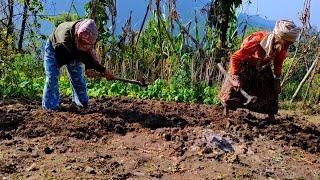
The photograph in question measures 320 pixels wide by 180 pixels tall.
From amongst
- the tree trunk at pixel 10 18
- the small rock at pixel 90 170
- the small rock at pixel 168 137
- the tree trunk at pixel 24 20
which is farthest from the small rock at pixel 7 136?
the tree trunk at pixel 24 20

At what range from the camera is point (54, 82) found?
624cm

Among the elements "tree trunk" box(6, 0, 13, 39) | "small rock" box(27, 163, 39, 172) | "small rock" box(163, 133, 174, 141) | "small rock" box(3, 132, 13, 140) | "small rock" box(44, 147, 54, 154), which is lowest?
"small rock" box(27, 163, 39, 172)

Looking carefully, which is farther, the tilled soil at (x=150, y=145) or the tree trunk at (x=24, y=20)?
the tree trunk at (x=24, y=20)

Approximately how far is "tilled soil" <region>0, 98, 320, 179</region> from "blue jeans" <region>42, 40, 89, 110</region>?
0.14 meters

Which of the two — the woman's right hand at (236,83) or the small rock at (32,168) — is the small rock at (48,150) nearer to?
the small rock at (32,168)

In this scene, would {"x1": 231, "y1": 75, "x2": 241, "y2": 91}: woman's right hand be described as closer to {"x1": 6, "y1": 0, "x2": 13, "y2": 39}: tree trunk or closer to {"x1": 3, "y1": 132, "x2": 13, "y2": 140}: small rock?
{"x1": 3, "y1": 132, "x2": 13, "y2": 140}: small rock

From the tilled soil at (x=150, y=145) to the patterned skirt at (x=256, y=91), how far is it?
0.17 metres

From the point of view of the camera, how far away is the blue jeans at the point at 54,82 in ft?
20.3

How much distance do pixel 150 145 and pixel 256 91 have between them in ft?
4.95

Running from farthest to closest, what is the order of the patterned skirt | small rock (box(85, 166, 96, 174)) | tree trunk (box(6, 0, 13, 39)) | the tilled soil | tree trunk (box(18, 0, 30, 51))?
tree trunk (box(18, 0, 30, 51))
tree trunk (box(6, 0, 13, 39))
the patterned skirt
the tilled soil
small rock (box(85, 166, 96, 174))

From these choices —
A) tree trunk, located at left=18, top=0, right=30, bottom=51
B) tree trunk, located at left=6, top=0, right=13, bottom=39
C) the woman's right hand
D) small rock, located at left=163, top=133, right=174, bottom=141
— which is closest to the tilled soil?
small rock, located at left=163, top=133, right=174, bottom=141

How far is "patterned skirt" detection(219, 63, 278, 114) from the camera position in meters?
6.12

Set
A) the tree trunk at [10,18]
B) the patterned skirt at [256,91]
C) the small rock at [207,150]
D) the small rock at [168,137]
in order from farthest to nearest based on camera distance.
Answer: the tree trunk at [10,18] < the patterned skirt at [256,91] < the small rock at [168,137] < the small rock at [207,150]

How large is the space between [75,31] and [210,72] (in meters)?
3.96
